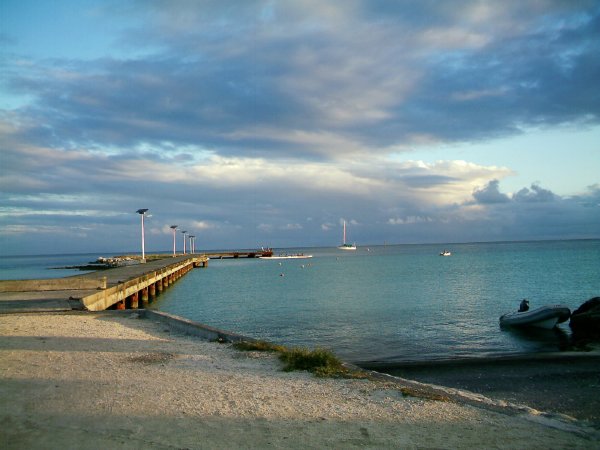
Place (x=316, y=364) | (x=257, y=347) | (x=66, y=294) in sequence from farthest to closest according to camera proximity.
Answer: (x=66, y=294) → (x=257, y=347) → (x=316, y=364)

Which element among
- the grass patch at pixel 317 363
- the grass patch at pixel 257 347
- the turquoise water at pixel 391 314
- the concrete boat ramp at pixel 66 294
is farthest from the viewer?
the turquoise water at pixel 391 314

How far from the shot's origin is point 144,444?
557cm

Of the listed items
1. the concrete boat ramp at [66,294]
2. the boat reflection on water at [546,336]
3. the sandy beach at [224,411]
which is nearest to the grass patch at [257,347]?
the sandy beach at [224,411]

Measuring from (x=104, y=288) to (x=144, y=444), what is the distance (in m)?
18.6

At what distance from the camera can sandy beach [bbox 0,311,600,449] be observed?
5.83 m

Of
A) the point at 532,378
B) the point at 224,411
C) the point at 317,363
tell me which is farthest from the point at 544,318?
the point at 224,411

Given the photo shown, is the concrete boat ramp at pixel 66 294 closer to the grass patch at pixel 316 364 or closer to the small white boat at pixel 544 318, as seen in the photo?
the grass patch at pixel 316 364

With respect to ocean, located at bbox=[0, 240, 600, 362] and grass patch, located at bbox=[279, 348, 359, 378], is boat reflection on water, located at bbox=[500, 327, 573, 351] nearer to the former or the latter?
ocean, located at bbox=[0, 240, 600, 362]

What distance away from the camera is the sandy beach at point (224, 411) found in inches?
230

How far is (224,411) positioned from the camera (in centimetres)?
684

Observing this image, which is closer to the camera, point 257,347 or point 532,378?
point 257,347

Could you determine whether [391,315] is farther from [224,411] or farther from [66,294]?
[224,411]

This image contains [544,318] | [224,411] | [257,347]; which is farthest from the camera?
[544,318]

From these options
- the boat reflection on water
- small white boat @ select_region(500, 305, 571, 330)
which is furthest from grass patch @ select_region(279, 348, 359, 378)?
small white boat @ select_region(500, 305, 571, 330)
